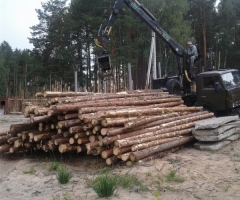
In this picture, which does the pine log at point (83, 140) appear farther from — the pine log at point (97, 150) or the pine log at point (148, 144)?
the pine log at point (148, 144)

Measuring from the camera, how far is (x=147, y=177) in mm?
6227

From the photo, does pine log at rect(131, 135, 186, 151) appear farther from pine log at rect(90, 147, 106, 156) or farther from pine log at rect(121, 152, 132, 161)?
pine log at rect(90, 147, 106, 156)

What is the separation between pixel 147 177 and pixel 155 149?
1.23 m

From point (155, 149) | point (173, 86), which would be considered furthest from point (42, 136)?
point (173, 86)

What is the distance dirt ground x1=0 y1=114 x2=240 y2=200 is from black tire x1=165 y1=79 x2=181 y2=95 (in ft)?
14.0

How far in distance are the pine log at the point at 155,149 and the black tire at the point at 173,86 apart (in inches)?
164

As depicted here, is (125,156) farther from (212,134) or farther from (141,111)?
(212,134)

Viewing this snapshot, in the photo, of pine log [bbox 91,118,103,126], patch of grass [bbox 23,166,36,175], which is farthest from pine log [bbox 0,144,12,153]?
pine log [bbox 91,118,103,126]

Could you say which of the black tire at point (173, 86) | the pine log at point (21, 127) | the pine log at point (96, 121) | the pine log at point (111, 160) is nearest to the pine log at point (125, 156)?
the pine log at point (111, 160)

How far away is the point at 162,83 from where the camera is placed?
1316 centimetres

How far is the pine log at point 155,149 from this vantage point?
6.94m

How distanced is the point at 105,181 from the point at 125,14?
2878 cm

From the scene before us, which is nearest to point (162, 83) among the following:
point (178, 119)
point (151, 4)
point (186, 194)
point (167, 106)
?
point (167, 106)

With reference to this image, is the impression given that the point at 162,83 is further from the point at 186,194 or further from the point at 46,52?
the point at 46,52
